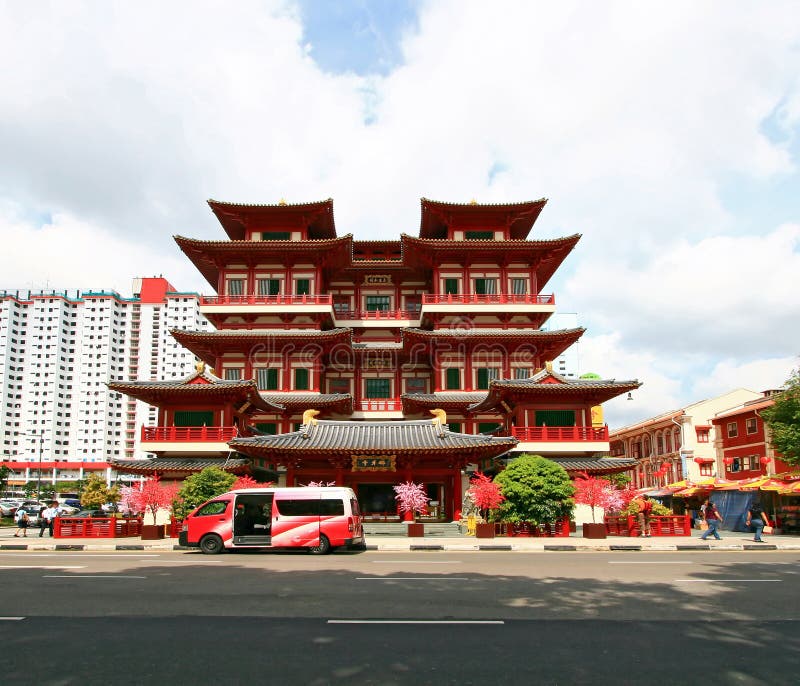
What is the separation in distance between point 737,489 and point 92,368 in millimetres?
Answer: 125090

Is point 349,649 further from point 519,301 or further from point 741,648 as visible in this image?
point 519,301

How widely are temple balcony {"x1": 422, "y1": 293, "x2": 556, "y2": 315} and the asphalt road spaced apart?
91.7 ft

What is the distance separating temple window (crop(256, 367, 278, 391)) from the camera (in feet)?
138

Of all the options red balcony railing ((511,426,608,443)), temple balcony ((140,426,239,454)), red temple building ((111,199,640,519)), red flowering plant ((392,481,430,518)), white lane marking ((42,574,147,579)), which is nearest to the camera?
white lane marking ((42,574,147,579))

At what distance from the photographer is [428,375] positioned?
45062 mm

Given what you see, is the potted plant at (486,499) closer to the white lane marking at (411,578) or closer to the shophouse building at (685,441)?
the white lane marking at (411,578)

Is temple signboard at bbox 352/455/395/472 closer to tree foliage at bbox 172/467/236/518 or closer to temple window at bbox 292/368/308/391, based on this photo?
tree foliage at bbox 172/467/236/518

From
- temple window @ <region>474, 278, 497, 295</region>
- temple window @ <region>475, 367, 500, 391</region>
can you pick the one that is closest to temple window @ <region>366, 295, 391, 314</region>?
temple window @ <region>474, 278, 497, 295</region>

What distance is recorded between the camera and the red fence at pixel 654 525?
28.2 meters

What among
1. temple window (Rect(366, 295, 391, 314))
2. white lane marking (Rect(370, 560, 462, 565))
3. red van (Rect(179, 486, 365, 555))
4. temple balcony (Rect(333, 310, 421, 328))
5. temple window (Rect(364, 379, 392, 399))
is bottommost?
white lane marking (Rect(370, 560, 462, 565))

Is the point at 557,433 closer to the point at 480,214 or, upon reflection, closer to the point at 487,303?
the point at 487,303

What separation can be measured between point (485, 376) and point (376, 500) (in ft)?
40.2

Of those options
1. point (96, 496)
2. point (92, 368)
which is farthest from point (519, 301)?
point (92, 368)

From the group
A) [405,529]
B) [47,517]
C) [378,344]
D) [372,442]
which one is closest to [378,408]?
[378,344]
